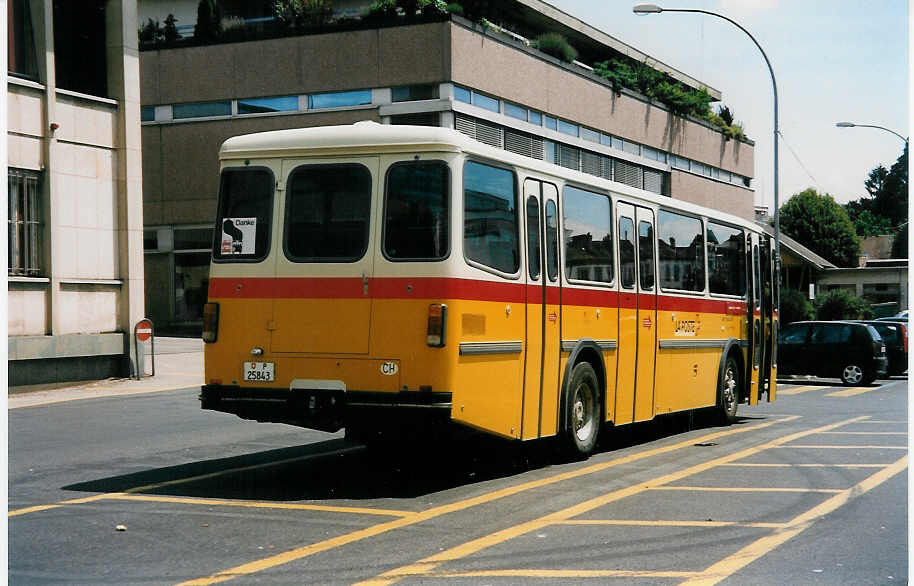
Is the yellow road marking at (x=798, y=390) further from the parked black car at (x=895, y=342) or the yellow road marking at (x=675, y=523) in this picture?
the yellow road marking at (x=675, y=523)

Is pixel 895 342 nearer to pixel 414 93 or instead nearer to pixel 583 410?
pixel 414 93

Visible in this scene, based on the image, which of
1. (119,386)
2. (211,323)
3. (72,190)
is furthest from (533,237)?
(72,190)

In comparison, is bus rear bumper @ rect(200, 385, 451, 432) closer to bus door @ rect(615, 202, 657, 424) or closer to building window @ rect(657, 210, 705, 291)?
bus door @ rect(615, 202, 657, 424)

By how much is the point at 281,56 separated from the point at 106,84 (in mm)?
13764

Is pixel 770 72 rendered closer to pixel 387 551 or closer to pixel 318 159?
pixel 318 159

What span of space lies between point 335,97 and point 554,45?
8.32 metres

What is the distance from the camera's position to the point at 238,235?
1048 cm

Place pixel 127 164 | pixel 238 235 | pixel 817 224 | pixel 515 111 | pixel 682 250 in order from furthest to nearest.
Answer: pixel 817 224 < pixel 515 111 < pixel 127 164 < pixel 682 250 < pixel 238 235

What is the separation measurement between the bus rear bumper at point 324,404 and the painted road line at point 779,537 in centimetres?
278

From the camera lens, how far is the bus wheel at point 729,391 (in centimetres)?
1628


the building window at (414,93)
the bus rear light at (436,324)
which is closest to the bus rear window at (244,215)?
the bus rear light at (436,324)

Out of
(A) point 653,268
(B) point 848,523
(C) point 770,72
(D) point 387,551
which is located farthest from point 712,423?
(C) point 770,72

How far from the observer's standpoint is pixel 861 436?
14.6m

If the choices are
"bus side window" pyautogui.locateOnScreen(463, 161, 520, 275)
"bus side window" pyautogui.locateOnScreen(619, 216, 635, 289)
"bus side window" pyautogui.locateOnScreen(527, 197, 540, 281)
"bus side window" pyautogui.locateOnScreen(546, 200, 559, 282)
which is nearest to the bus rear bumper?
"bus side window" pyautogui.locateOnScreen(463, 161, 520, 275)
